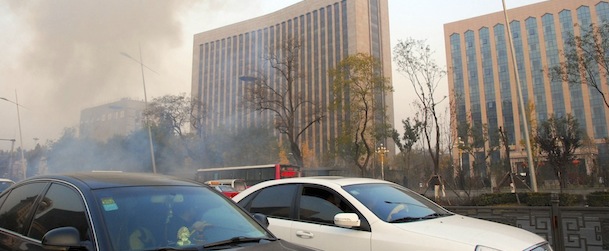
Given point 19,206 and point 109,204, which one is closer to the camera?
point 109,204

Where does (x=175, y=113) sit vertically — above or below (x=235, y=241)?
above

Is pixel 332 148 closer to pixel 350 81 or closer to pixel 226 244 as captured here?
pixel 350 81

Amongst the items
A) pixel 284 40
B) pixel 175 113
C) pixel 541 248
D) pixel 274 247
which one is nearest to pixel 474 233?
pixel 541 248

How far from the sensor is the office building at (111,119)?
1956 centimetres

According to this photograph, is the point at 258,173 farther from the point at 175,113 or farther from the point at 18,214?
the point at 18,214

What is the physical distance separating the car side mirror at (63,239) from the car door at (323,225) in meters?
1.80

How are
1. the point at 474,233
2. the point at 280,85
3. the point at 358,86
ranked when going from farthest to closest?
the point at 280,85 → the point at 358,86 → the point at 474,233

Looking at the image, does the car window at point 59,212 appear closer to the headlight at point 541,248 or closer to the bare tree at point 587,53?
the headlight at point 541,248

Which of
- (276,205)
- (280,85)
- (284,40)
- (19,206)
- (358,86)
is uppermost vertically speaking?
(284,40)

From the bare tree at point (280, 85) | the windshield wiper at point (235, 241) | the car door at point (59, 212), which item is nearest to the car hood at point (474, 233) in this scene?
the windshield wiper at point (235, 241)

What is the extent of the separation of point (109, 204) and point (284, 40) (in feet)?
62.7

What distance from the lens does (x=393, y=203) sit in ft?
10.9

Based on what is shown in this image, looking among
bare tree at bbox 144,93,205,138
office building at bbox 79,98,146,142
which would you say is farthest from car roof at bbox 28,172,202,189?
bare tree at bbox 144,93,205,138

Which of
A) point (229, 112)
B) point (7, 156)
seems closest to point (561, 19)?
point (229, 112)
